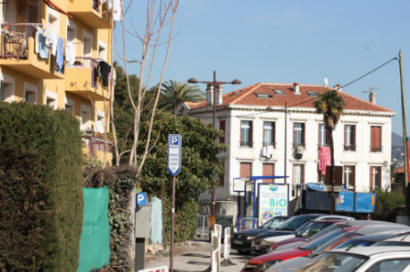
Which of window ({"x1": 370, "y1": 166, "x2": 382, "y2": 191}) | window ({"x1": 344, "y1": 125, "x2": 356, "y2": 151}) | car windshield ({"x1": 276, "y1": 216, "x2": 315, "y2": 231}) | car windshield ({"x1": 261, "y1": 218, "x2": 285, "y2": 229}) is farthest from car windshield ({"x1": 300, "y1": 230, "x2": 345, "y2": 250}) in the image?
window ({"x1": 370, "y1": 166, "x2": 382, "y2": 191})

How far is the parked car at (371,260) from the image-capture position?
932cm

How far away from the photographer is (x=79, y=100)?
91.3 ft

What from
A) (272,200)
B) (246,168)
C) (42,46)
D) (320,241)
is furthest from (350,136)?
(320,241)

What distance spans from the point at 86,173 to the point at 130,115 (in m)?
50.3

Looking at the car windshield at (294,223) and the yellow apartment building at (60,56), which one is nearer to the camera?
the yellow apartment building at (60,56)

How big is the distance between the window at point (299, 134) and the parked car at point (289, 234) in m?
42.9

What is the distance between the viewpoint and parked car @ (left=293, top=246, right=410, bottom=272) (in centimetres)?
932

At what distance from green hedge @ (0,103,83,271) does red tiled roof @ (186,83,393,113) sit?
55.2m

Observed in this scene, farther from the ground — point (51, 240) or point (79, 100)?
point (79, 100)

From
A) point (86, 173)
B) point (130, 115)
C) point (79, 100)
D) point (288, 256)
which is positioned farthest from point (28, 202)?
point (130, 115)

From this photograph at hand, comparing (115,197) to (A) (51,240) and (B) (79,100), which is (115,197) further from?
(B) (79,100)

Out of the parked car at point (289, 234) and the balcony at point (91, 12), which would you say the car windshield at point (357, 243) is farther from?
the balcony at point (91, 12)

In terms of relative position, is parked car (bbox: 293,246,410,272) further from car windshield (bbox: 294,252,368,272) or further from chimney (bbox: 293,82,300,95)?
chimney (bbox: 293,82,300,95)

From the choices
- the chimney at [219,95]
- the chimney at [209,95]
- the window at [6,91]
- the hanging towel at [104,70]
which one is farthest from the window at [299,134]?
the window at [6,91]
